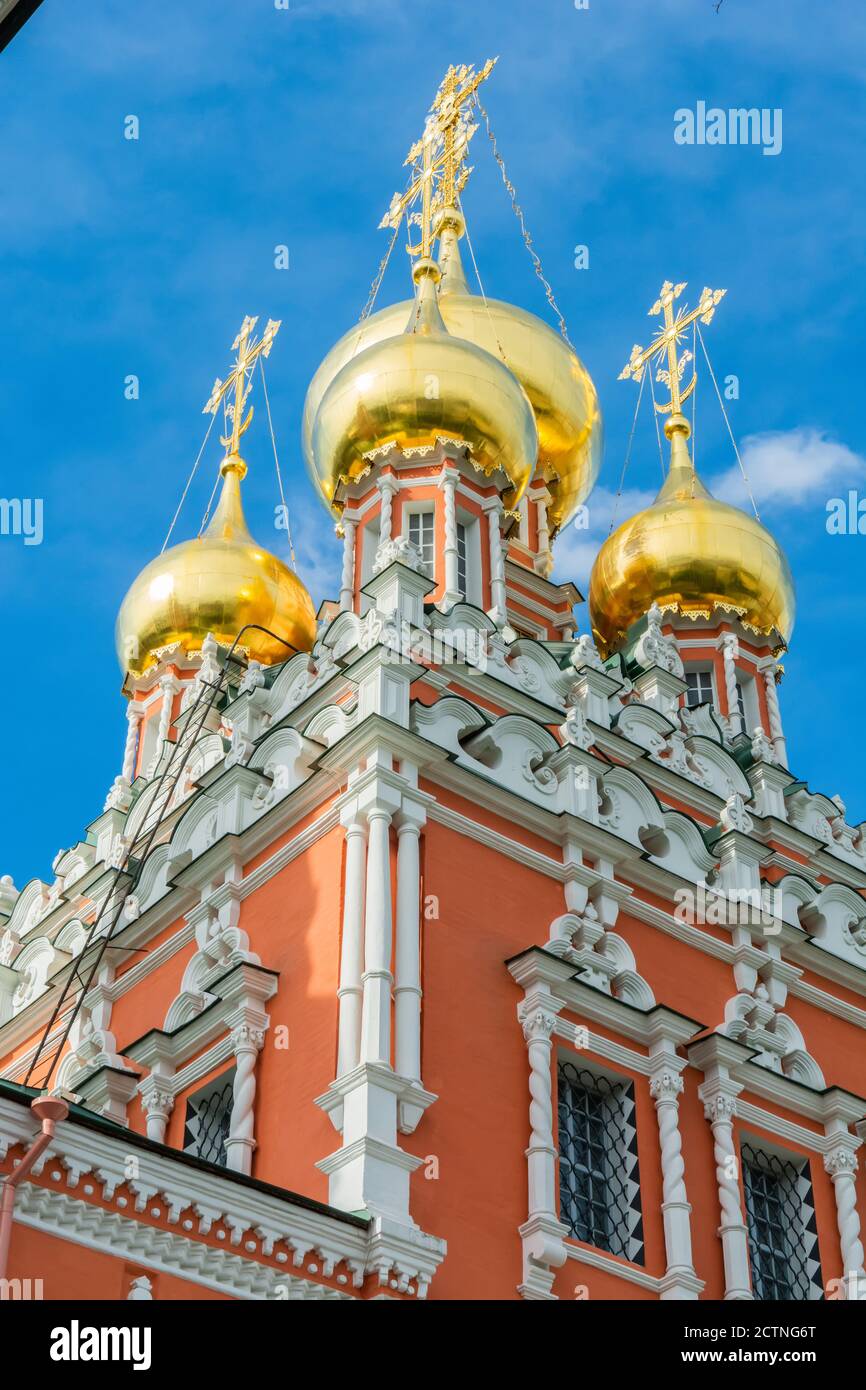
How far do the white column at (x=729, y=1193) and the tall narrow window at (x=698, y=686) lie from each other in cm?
587

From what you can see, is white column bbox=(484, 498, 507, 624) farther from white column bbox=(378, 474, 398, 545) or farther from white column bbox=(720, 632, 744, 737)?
white column bbox=(720, 632, 744, 737)

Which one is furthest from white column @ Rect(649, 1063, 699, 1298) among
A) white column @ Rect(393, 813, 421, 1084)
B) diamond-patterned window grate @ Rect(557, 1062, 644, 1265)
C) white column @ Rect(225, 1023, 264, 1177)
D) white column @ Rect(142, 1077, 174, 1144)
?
white column @ Rect(142, 1077, 174, 1144)

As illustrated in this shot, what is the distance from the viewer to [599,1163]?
38.8 feet

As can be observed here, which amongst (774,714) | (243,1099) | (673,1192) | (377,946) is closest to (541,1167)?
(673,1192)

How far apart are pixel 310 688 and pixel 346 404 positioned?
288 centimetres

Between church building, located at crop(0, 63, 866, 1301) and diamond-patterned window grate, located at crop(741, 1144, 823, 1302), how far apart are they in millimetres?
22

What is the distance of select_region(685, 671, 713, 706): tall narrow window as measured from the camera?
17.9 m

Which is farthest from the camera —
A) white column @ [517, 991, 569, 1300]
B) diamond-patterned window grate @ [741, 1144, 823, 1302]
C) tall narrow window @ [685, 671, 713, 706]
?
→ tall narrow window @ [685, 671, 713, 706]

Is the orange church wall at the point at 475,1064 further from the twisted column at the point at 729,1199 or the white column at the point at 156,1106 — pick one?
the white column at the point at 156,1106

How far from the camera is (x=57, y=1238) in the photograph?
9.08m

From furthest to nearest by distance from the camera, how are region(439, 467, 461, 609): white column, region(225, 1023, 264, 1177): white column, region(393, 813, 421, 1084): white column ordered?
region(439, 467, 461, 609): white column, region(225, 1023, 264, 1177): white column, region(393, 813, 421, 1084): white column

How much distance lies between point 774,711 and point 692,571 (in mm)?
1345

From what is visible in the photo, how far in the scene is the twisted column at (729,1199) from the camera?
38.1 ft
